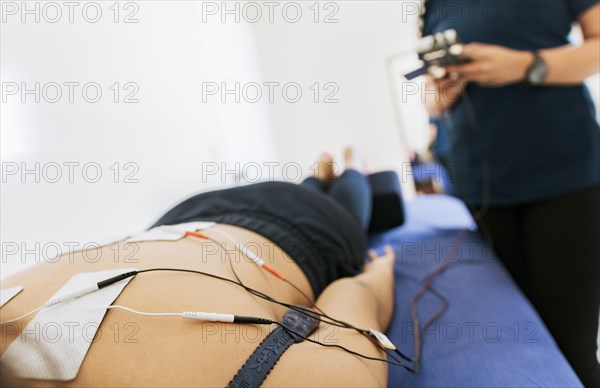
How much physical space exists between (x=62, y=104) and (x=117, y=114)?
21 centimetres

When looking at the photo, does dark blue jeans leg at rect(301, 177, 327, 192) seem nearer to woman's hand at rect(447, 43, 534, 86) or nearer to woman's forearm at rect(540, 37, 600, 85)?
woman's hand at rect(447, 43, 534, 86)

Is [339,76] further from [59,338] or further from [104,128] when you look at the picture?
[59,338]

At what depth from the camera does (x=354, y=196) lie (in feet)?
3.67

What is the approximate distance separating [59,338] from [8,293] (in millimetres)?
163

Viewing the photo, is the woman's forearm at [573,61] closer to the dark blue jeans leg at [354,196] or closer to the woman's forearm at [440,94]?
the woman's forearm at [440,94]

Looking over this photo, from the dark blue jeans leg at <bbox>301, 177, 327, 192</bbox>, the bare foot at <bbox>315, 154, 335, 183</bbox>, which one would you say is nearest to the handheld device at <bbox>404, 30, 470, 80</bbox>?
the dark blue jeans leg at <bbox>301, 177, 327, 192</bbox>

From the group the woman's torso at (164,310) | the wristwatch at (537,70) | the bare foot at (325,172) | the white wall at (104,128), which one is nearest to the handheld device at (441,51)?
the wristwatch at (537,70)

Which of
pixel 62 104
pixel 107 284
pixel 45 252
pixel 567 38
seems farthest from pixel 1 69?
pixel 567 38

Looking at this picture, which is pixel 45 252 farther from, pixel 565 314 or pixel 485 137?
pixel 565 314

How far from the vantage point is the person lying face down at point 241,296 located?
321mm

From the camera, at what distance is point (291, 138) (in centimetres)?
310

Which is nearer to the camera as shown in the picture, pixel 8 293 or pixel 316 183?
pixel 8 293

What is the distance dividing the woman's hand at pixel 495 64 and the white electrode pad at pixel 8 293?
90 cm

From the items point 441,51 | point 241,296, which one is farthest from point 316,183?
point 241,296
